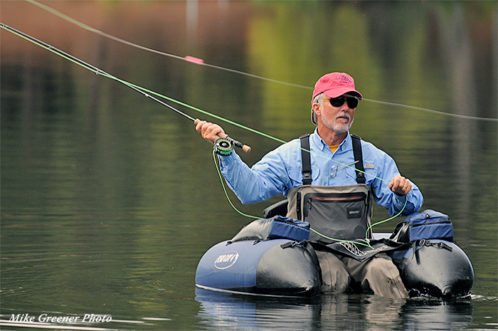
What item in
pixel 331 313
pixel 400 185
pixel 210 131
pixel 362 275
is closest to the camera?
pixel 331 313

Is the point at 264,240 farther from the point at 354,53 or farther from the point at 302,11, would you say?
the point at 302,11

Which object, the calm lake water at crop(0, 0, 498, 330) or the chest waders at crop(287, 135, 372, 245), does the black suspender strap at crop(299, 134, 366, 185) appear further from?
the calm lake water at crop(0, 0, 498, 330)

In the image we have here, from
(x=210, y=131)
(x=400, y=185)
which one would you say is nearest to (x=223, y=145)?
(x=210, y=131)

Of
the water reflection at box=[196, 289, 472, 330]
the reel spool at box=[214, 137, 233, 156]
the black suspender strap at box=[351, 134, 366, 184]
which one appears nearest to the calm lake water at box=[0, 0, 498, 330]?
the water reflection at box=[196, 289, 472, 330]

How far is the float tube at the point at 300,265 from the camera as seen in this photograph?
945cm

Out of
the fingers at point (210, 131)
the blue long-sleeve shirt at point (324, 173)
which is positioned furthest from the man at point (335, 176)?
the fingers at point (210, 131)

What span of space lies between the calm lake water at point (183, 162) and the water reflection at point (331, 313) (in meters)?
0.02

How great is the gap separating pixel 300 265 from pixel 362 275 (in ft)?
1.73

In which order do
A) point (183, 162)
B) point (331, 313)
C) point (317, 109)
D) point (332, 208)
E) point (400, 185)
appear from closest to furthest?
point (331, 313) → point (400, 185) → point (332, 208) → point (317, 109) → point (183, 162)

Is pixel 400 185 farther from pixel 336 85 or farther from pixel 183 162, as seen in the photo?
pixel 183 162

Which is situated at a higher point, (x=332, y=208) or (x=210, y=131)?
(x=210, y=131)

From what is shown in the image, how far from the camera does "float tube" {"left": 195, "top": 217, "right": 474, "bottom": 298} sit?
945cm

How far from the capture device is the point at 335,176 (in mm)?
9914

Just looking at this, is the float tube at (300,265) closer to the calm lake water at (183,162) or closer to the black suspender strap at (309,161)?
the calm lake water at (183,162)
